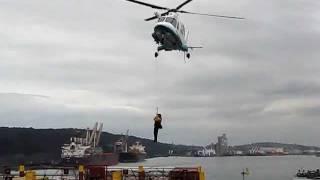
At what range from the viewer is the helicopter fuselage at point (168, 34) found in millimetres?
44562

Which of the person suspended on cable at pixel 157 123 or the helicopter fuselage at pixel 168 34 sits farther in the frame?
the helicopter fuselage at pixel 168 34

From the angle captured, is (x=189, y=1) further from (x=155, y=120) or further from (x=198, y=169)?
(x=198, y=169)

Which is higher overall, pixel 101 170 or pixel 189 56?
pixel 189 56

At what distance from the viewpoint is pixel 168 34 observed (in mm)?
44750

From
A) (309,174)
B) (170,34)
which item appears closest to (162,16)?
(170,34)

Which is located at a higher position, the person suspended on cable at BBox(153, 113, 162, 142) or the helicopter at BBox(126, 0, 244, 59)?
the helicopter at BBox(126, 0, 244, 59)

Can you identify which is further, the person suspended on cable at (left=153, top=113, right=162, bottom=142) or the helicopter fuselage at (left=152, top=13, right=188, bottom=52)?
the helicopter fuselage at (left=152, top=13, right=188, bottom=52)

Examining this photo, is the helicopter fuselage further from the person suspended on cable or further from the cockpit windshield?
the person suspended on cable

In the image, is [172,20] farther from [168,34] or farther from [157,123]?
[157,123]

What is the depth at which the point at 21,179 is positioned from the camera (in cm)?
4938

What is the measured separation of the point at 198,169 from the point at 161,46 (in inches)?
423

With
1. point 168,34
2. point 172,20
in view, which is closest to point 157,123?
point 168,34

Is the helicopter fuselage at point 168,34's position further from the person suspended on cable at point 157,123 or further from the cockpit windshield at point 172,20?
the person suspended on cable at point 157,123

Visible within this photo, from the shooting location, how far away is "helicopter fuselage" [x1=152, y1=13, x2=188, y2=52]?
146ft
